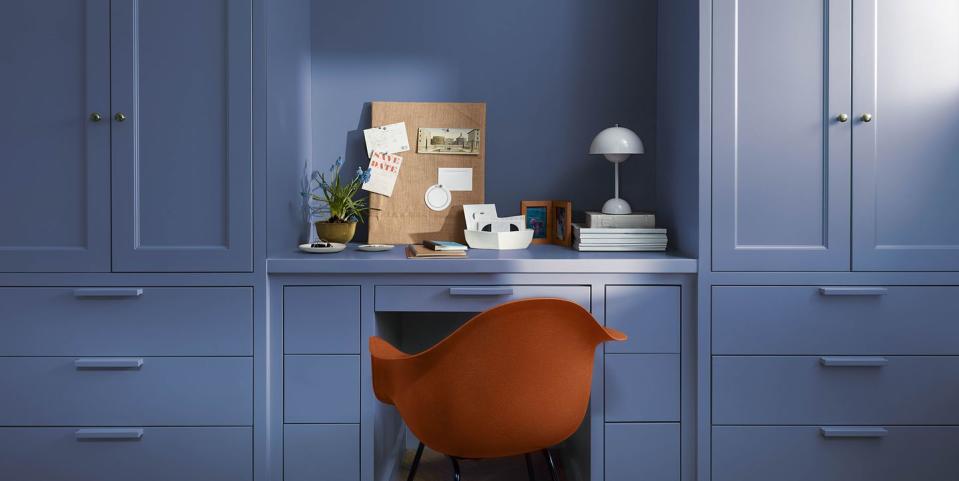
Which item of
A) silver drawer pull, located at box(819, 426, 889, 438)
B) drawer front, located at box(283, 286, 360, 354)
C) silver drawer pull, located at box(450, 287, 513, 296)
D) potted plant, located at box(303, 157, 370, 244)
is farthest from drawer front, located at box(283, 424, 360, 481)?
silver drawer pull, located at box(819, 426, 889, 438)

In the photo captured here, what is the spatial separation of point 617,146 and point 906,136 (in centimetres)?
85

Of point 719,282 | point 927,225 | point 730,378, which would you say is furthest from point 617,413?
point 927,225

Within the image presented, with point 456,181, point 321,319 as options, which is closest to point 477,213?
point 456,181

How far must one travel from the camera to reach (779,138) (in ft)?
6.73

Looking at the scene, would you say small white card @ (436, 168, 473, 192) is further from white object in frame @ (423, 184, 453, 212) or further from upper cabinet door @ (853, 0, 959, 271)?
upper cabinet door @ (853, 0, 959, 271)

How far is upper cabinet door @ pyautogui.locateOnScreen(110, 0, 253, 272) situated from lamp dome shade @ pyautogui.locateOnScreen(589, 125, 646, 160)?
1.14 metres

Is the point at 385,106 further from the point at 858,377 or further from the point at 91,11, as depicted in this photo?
the point at 858,377

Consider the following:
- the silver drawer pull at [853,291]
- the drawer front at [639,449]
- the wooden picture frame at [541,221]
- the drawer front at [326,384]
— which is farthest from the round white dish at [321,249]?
the silver drawer pull at [853,291]

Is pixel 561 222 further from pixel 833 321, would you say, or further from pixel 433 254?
pixel 833 321

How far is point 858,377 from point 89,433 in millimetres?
2302

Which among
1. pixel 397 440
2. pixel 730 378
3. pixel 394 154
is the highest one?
pixel 394 154

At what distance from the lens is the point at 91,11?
6.62 ft

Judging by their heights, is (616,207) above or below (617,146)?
below

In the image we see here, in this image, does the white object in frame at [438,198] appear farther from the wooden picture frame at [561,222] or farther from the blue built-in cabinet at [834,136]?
the blue built-in cabinet at [834,136]
